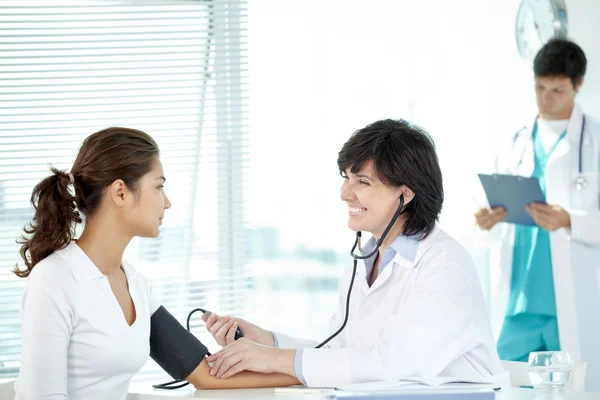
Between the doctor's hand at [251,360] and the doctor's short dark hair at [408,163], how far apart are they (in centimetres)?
46

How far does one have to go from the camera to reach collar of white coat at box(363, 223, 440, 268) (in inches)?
70.1

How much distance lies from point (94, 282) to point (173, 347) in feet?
0.86

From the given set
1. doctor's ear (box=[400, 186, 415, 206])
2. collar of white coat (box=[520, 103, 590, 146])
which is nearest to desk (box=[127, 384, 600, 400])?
doctor's ear (box=[400, 186, 415, 206])

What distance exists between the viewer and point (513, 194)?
297 centimetres

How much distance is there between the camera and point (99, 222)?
5.67 feet

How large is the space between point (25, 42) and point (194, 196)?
984 mm

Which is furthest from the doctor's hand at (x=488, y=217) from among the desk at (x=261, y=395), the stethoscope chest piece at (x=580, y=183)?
the desk at (x=261, y=395)

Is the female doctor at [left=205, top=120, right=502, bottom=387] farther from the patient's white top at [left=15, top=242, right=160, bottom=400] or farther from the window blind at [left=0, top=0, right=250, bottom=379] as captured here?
the window blind at [left=0, top=0, right=250, bottom=379]

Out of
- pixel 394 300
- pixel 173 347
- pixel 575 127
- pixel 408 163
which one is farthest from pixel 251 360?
pixel 575 127

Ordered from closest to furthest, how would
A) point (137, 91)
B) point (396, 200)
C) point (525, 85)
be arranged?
1. point (396, 200)
2. point (137, 91)
3. point (525, 85)

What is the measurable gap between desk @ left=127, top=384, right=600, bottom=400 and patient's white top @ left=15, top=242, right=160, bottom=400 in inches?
3.7

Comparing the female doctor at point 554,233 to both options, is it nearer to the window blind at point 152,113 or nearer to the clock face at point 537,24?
the clock face at point 537,24

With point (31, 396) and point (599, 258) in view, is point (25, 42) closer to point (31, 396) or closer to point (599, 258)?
point (31, 396)

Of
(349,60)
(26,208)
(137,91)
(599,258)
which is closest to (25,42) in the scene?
(137,91)
